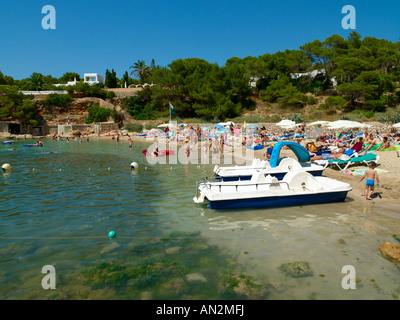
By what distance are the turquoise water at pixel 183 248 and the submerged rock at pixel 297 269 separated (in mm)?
63

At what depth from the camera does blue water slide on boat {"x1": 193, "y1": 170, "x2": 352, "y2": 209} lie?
8.57 meters

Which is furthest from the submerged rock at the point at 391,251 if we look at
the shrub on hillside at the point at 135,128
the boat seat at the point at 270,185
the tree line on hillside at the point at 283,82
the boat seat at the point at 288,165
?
the shrub on hillside at the point at 135,128

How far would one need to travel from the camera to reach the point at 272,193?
8711 millimetres

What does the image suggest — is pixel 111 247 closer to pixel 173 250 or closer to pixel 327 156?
pixel 173 250

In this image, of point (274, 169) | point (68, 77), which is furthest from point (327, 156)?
point (68, 77)

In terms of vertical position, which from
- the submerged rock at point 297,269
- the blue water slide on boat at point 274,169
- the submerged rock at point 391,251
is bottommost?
the submerged rock at point 297,269

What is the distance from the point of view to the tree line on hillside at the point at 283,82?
42.8 metres

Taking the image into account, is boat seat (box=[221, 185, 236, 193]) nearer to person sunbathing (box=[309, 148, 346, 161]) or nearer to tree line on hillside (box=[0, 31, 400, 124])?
person sunbathing (box=[309, 148, 346, 161])

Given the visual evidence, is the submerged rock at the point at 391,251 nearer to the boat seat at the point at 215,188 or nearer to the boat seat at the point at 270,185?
the boat seat at the point at 270,185

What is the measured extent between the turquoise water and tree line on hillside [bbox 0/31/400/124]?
38.3 metres

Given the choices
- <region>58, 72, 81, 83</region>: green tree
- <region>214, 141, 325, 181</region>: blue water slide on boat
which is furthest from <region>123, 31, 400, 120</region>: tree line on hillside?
<region>214, 141, 325, 181</region>: blue water slide on boat
